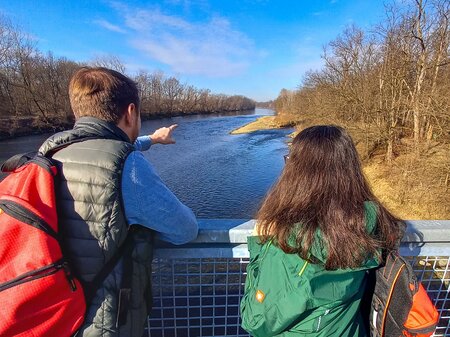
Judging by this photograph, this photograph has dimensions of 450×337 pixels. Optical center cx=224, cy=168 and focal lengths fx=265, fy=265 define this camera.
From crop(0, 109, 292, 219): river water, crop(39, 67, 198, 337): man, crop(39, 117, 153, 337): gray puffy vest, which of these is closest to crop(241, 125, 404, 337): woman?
crop(39, 67, 198, 337): man

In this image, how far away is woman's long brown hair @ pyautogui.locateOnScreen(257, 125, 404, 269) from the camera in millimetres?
1128

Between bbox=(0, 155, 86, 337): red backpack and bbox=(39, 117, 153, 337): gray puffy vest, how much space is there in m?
0.06

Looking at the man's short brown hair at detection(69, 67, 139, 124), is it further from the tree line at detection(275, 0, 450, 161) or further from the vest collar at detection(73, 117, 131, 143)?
the tree line at detection(275, 0, 450, 161)

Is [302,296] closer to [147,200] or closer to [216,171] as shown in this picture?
[147,200]

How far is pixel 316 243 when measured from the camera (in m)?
1.13

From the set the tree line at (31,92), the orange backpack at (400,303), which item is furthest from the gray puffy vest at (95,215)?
the tree line at (31,92)

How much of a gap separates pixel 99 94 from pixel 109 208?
0.56 meters

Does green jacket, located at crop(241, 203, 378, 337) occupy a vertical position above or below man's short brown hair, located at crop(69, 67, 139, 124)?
below

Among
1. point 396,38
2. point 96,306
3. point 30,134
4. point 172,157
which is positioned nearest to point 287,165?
point 96,306

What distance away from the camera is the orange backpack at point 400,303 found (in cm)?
110

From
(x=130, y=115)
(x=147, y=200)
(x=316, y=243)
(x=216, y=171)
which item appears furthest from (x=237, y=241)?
(x=216, y=171)

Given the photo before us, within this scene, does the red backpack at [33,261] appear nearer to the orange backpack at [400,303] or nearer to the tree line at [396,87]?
the orange backpack at [400,303]

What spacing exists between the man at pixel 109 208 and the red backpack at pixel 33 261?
0.22 ft

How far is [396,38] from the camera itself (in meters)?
13.8
